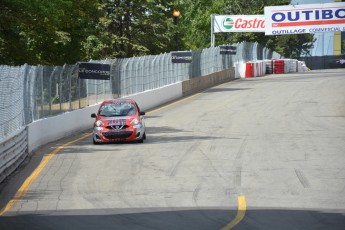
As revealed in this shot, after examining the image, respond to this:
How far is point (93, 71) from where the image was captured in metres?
35.6

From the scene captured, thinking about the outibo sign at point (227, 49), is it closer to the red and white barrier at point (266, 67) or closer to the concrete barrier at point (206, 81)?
the concrete barrier at point (206, 81)

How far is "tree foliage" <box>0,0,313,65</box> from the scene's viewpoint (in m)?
37.9

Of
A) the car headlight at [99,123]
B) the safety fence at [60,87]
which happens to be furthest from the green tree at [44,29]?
the car headlight at [99,123]

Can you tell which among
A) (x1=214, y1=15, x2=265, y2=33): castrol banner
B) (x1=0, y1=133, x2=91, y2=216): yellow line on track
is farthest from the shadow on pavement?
(x1=214, y1=15, x2=265, y2=33): castrol banner

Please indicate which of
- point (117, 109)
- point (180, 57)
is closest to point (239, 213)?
point (117, 109)

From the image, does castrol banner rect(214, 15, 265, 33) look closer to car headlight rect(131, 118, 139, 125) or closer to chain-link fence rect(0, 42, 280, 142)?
chain-link fence rect(0, 42, 280, 142)

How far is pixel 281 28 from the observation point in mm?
72062

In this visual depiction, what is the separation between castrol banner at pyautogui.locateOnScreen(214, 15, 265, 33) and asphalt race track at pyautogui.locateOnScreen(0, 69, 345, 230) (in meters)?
37.7

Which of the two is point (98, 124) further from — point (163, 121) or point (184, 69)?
point (184, 69)

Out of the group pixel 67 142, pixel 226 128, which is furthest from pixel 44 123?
pixel 226 128

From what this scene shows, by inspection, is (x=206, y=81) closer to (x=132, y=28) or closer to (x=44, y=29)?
(x=132, y=28)

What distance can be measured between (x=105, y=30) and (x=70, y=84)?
3819cm

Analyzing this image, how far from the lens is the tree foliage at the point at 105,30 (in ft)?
124

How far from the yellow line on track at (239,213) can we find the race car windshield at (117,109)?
11.8m
